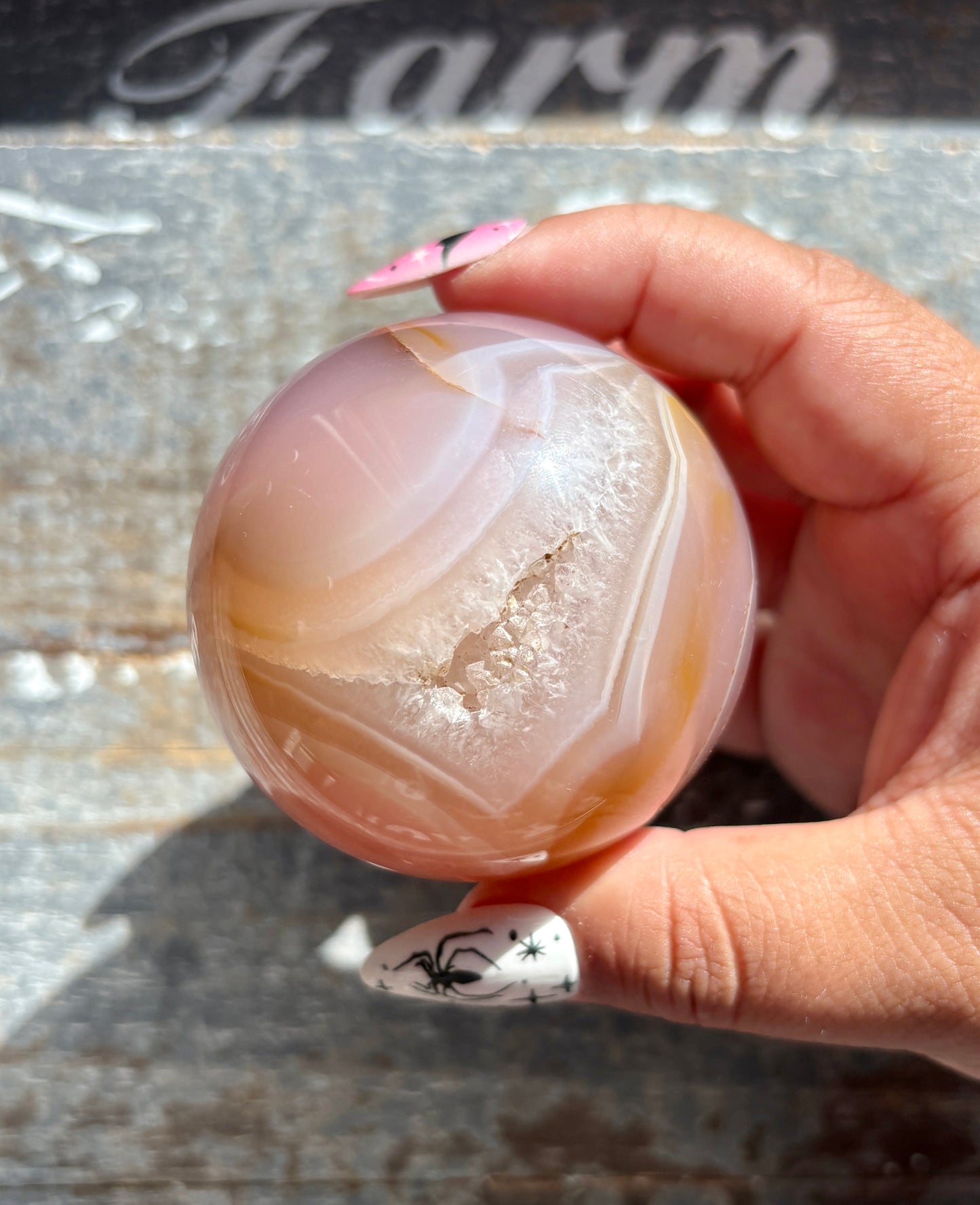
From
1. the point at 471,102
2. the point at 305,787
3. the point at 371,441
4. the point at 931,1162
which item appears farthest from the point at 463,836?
the point at 471,102

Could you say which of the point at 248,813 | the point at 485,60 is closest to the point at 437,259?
the point at 485,60

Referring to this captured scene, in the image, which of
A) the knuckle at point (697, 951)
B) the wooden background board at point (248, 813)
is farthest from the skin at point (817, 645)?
the wooden background board at point (248, 813)

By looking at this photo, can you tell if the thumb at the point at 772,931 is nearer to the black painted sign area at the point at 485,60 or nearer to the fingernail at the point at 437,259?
the fingernail at the point at 437,259

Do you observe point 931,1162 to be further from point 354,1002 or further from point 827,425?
point 827,425

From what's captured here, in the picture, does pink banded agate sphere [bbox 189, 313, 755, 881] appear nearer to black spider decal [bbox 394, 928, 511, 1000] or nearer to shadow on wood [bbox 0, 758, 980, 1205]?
black spider decal [bbox 394, 928, 511, 1000]

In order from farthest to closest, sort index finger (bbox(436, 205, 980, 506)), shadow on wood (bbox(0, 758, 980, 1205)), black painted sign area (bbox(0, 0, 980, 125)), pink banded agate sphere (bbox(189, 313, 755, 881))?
black painted sign area (bbox(0, 0, 980, 125))
shadow on wood (bbox(0, 758, 980, 1205))
index finger (bbox(436, 205, 980, 506))
pink banded agate sphere (bbox(189, 313, 755, 881))

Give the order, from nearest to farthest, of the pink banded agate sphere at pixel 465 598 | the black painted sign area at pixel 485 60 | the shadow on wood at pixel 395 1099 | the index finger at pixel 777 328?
the pink banded agate sphere at pixel 465 598
the index finger at pixel 777 328
the shadow on wood at pixel 395 1099
the black painted sign area at pixel 485 60

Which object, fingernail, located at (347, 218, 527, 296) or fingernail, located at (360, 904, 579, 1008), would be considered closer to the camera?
fingernail, located at (360, 904, 579, 1008)

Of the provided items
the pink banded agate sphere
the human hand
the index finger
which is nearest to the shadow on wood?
the human hand
